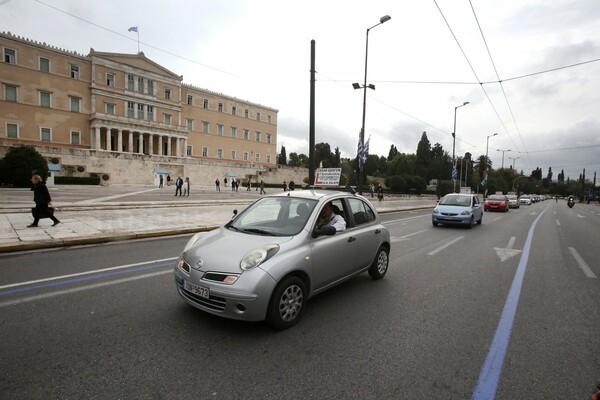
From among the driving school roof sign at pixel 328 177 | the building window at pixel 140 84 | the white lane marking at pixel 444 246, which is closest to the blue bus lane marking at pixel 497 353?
the white lane marking at pixel 444 246

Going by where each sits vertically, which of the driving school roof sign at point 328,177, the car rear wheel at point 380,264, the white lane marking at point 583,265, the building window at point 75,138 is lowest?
the white lane marking at point 583,265

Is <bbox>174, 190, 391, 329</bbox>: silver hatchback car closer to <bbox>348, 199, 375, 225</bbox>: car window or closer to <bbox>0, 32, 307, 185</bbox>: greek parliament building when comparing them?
<bbox>348, 199, 375, 225</bbox>: car window

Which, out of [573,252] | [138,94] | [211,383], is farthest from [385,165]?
[211,383]

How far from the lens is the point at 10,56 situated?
4759cm

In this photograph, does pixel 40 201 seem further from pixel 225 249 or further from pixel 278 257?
pixel 278 257

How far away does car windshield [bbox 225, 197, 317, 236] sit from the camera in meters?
4.34

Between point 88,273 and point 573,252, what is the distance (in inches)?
470

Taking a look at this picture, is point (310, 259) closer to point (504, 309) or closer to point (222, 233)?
point (222, 233)

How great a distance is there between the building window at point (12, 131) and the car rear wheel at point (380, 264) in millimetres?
63194

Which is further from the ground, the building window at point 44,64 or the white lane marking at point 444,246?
the building window at point 44,64

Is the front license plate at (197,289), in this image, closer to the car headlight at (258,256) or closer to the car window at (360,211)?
the car headlight at (258,256)

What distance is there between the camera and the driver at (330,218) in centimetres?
461

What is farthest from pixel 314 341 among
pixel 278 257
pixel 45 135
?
pixel 45 135

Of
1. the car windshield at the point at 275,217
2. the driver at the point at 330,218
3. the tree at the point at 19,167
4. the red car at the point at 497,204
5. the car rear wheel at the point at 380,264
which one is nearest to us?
the car windshield at the point at 275,217
